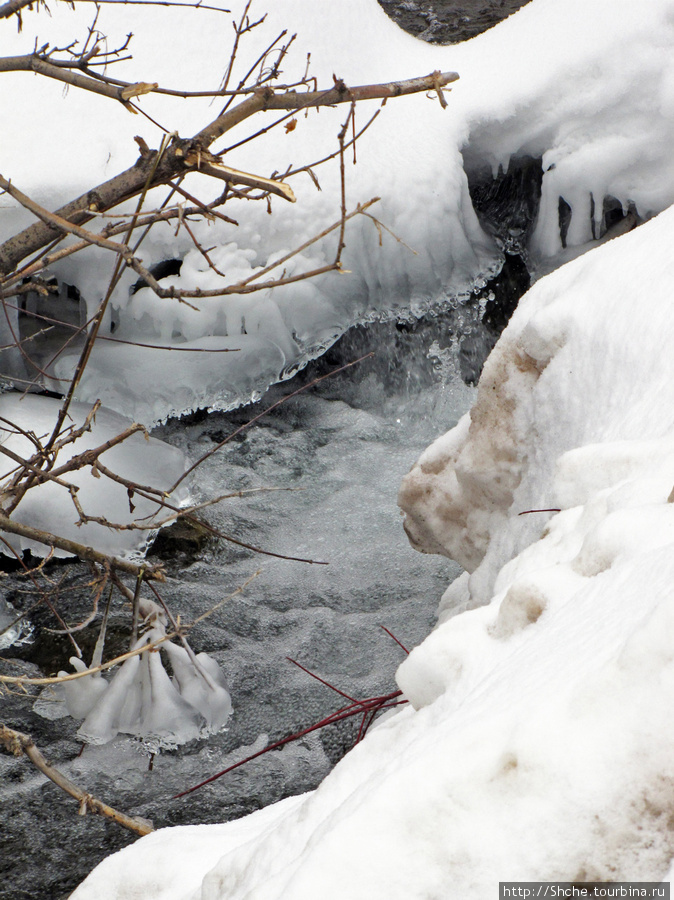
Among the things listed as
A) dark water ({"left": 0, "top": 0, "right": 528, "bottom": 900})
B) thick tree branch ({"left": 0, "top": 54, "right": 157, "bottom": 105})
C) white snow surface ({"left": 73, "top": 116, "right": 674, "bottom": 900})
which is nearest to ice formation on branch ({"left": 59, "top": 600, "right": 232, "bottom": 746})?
dark water ({"left": 0, "top": 0, "right": 528, "bottom": 900})

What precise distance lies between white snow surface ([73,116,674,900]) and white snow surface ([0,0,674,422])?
3.03 metres

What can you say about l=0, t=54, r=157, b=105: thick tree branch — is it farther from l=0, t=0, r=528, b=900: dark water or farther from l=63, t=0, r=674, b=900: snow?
l=0, t=0, r=528, b=900: dark water

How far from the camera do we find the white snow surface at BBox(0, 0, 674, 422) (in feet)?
14.4

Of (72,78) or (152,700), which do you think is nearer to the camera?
(72,78)

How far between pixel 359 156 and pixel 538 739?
4521 millimetres

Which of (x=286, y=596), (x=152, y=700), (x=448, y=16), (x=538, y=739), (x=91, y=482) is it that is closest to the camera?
(x=538, y=739)

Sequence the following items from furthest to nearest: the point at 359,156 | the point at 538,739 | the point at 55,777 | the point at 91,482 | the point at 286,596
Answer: the point at 359,156, the point at 91,482, the point at 286,596, the point at 55,777, the point at 538,739

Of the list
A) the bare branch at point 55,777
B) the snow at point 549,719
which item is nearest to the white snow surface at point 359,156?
the snow at point 549,719

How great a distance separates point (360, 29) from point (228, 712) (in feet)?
14.8

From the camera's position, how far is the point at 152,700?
2664 millimetres

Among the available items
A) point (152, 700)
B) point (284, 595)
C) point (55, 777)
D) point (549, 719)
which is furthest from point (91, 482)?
point (549, 719)

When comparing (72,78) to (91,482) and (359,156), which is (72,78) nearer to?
(91,482)

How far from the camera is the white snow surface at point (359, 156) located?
4395 millimetres

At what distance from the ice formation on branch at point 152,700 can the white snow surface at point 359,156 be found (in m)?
2.19
